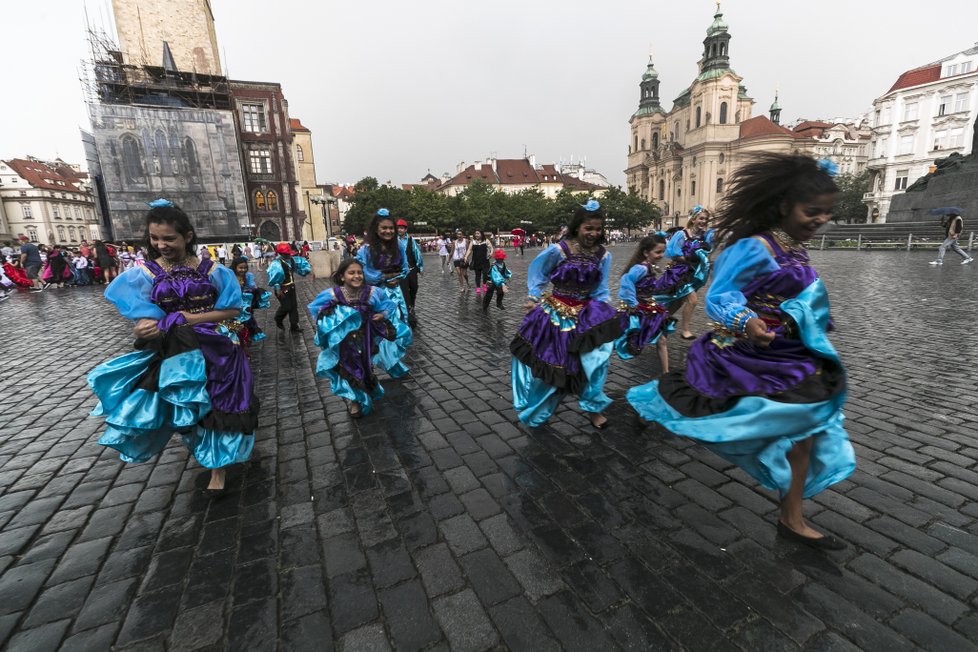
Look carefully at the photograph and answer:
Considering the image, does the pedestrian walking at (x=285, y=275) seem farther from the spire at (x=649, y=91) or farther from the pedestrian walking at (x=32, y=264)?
the spire at (x=649, y=91)

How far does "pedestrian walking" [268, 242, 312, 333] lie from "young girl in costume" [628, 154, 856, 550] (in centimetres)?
742

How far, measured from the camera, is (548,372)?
4047 mm

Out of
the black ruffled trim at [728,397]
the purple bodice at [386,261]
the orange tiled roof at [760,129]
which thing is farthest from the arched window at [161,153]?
the orange tiled roof at [760,129]

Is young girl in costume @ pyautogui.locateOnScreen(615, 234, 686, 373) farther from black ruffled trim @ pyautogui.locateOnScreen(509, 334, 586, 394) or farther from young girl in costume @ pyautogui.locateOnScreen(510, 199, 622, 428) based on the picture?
black ruffled trim @ pyautogui.locateOnScreen(509, 334, 586, 394)

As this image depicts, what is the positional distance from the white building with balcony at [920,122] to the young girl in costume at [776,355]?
67.4 m

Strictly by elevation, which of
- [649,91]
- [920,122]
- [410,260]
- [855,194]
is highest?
[649,91]

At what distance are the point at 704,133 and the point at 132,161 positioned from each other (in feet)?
249

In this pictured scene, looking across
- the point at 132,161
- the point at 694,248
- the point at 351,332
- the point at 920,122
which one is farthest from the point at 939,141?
the point at 132,161

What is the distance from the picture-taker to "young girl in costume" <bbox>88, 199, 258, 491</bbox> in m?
3.18

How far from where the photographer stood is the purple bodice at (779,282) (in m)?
2.51

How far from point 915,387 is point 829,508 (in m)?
3.28

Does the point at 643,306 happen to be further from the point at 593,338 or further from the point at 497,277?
the point at 497,277

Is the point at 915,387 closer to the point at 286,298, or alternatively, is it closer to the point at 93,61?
the point at 286,298

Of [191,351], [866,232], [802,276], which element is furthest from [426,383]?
[866,232]
